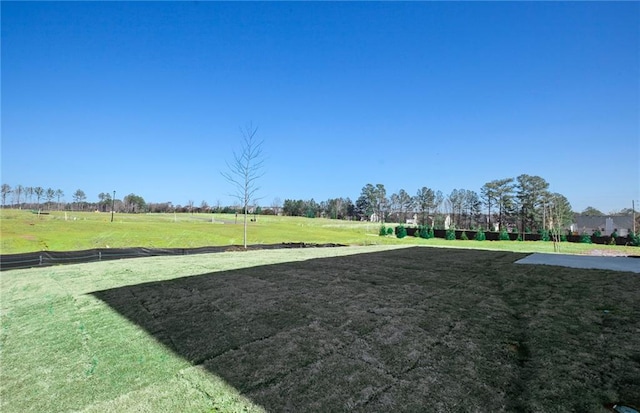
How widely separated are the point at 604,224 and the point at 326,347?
5749cm

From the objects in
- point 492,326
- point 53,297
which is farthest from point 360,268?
point 53,297

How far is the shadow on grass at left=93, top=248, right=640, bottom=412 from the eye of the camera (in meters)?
1.93

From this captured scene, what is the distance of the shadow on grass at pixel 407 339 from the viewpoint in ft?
6.33

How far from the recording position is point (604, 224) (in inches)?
1714

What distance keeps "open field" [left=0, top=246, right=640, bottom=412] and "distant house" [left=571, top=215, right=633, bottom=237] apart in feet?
163

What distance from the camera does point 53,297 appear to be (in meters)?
4.83

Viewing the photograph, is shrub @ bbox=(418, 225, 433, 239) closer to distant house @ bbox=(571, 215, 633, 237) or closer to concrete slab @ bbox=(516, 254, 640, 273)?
concrete slab @ bbox=(516, 254, 640, 273)

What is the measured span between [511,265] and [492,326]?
492 centimetres

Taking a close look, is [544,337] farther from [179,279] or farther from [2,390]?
[179,279]

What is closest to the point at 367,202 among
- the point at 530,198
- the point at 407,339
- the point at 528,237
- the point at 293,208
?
the point at 293,208

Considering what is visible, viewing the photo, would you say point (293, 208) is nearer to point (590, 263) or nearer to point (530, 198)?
point (530, 198)

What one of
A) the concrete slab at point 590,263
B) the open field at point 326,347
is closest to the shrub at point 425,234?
the concrete slab at point 590,263

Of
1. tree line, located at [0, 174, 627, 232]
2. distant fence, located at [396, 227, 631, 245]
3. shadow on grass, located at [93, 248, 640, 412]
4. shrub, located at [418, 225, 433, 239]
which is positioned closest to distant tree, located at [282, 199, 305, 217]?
tree line, located at [0, 174, 627, 232]

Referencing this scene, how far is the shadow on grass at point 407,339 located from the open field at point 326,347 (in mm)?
14
